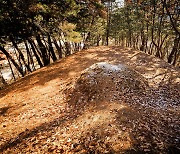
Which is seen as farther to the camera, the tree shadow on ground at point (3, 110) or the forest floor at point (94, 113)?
the tree shadow on ground at point (3, 110)

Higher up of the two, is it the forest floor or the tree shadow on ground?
the forest floor

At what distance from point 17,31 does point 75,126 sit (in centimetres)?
716

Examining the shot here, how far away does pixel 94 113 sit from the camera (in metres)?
7.41

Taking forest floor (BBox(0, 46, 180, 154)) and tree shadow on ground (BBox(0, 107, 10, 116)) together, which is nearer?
forest floor (BBox(0, 46, 180, 154))

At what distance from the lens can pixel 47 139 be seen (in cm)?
648

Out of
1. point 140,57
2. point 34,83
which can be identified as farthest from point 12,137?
point 140,57

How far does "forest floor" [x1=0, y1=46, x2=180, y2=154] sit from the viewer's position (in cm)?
589

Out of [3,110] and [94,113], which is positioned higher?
[94,113]

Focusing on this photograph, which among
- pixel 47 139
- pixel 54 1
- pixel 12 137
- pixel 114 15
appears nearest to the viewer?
pixel 47 139

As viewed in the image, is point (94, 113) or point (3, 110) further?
point (3, 110)

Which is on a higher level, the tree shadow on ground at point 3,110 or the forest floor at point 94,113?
the forest floor at point 94,113

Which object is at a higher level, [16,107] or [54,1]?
[54,1]

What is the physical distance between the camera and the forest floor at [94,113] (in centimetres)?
589

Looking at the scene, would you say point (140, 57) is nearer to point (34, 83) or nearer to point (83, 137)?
point (34, 83)
